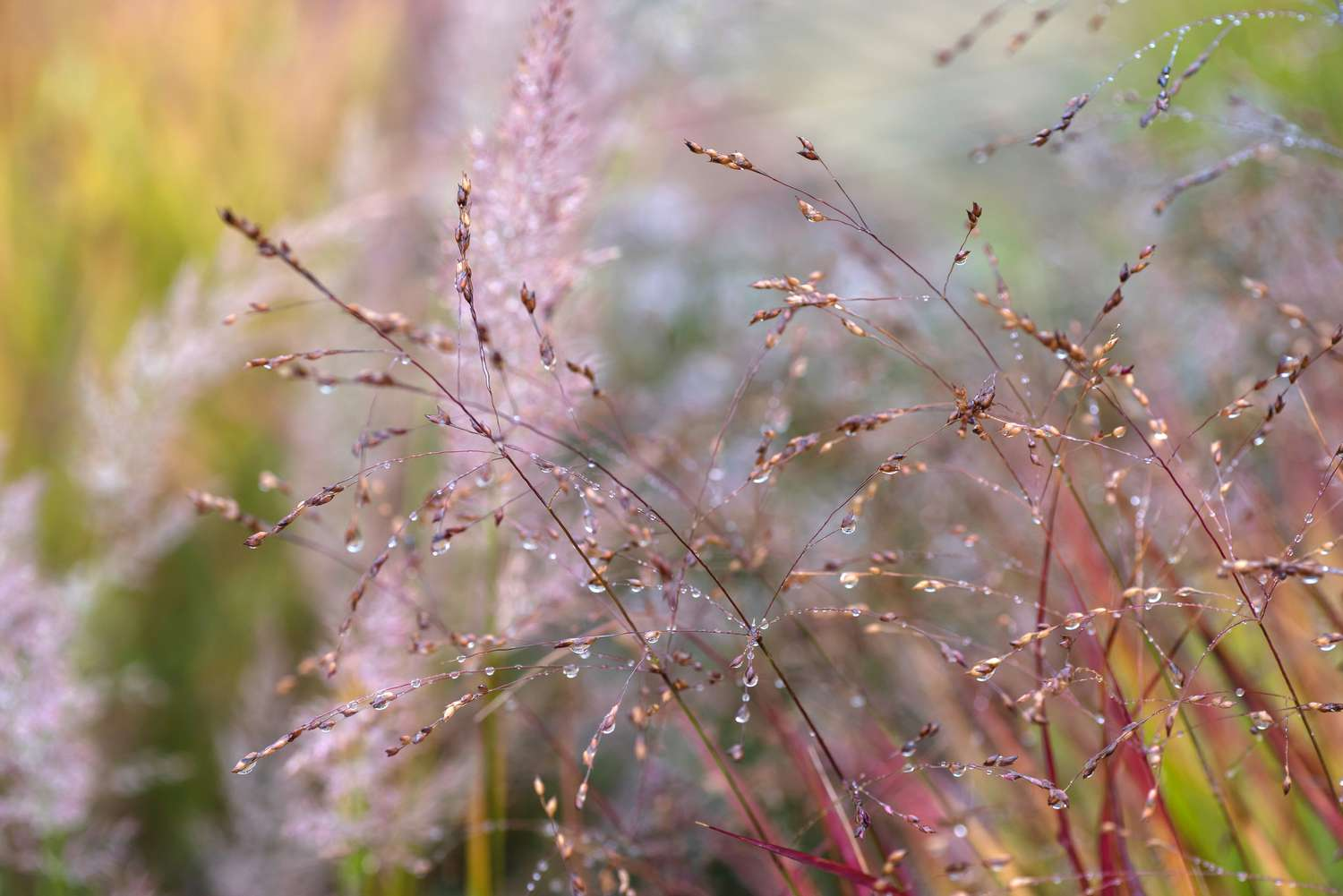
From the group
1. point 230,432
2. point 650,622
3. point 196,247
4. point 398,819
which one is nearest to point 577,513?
point 650,622

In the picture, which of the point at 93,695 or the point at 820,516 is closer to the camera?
the point at 93,695

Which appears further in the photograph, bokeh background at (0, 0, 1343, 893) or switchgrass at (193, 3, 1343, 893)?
bokeh background at (0, 0, 1343, 893)

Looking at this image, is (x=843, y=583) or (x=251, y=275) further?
(x=251, y=275)

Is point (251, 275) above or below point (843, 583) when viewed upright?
above

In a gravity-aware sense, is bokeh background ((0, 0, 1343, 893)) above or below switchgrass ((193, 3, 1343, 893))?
above

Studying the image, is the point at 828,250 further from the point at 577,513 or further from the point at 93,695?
the point at 93,695

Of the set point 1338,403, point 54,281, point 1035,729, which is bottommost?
point 1035,729

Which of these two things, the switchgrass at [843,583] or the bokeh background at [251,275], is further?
the bokeh background at [251,275]

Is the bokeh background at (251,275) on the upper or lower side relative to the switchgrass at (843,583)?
upper
